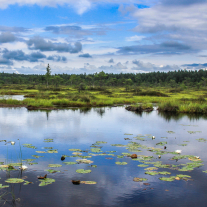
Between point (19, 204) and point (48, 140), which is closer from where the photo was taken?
point (19, 204)

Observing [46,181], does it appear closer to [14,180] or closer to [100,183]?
[14,180]

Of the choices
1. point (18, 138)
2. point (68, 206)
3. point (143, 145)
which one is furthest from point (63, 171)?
point (18, 138)

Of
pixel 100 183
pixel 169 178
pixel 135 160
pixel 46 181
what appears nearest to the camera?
pixel 46 181

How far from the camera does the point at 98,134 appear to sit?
739 inches

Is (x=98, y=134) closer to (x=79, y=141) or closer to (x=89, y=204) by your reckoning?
(x=79, y=141)

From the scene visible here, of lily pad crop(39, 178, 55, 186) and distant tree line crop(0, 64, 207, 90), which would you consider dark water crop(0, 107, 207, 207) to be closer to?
lily pad crop(39, 178, 55, 186)

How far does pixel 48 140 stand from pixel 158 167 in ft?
27.5

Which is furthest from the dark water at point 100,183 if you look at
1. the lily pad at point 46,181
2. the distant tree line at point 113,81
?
the distant tree line at point 113,81

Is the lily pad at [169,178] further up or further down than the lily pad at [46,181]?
further down

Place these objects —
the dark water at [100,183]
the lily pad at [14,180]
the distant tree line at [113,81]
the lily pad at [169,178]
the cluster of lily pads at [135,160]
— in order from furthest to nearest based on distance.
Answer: the distant tree line at [113,81], the cluster of lily pads at [135,160], the lily pad at [169,178], the lily pad at [14,180], the dark water at [100,183]

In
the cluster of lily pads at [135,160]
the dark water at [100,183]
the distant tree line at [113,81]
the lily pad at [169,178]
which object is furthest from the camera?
the distant tree line at [113,81]

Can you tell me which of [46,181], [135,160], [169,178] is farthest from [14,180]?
[169,178]

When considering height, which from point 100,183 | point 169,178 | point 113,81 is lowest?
point 100,183

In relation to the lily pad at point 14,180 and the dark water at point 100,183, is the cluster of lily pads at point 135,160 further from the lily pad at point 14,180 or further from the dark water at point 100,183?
the dark water at point 100,183
